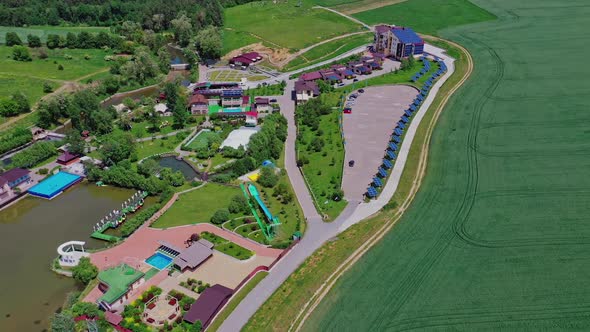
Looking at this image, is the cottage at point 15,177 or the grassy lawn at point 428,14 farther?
the grassy lawn at point 428,14

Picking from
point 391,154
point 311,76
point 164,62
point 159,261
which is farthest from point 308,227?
point 164,62

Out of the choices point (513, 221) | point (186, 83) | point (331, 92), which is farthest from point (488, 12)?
point (513, 221)

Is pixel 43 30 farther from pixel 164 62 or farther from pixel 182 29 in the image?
pixel 164 62

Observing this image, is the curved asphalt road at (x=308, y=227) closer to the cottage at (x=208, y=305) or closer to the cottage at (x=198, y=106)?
the cottage at (x=208, y=305)

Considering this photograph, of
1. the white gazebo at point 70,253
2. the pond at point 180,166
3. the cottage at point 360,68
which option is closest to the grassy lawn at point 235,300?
the white gazebo at point 70,253

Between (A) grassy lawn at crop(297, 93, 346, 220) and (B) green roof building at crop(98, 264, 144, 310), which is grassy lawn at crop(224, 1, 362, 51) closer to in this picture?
(A) grassy lawn at crop(297, 93, 346, 220)
